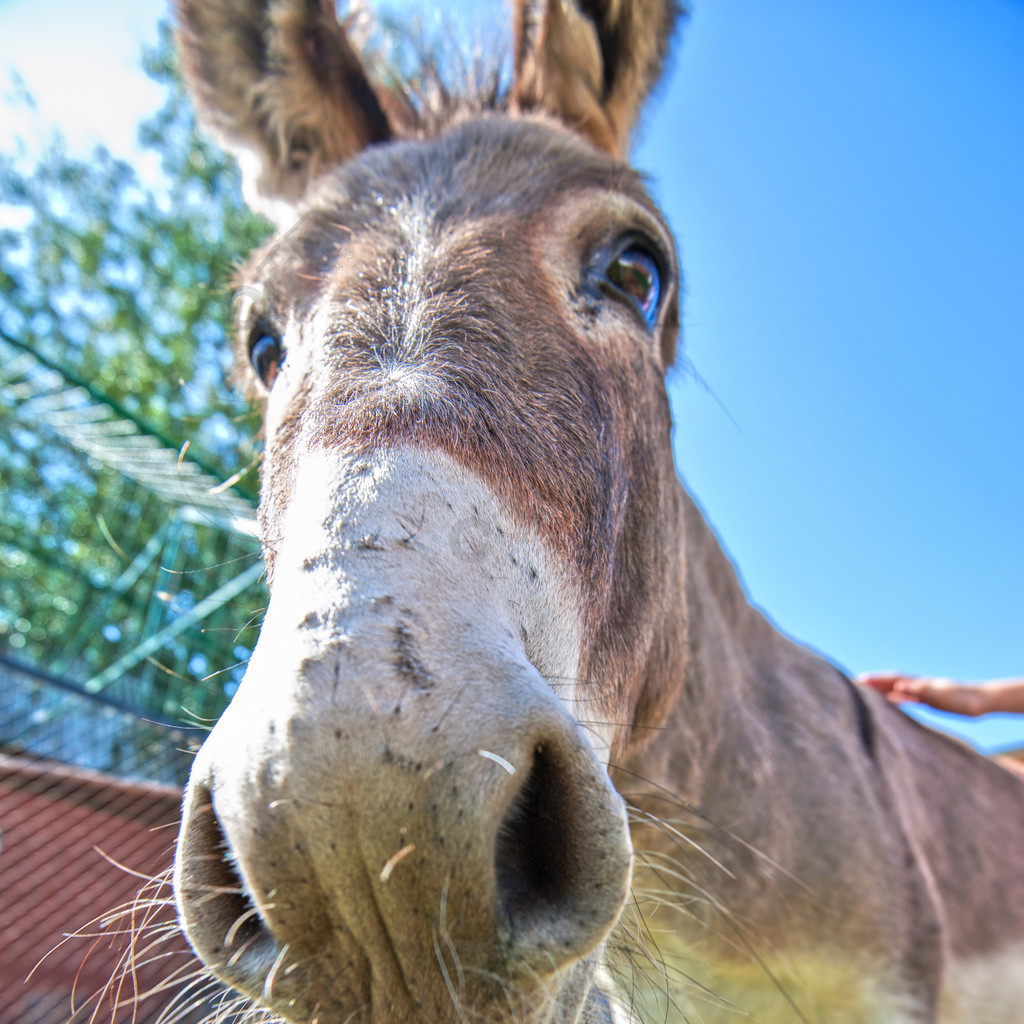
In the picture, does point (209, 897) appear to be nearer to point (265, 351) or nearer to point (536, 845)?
point (536, 845)

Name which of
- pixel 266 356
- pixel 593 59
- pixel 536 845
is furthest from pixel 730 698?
pixel 593 59

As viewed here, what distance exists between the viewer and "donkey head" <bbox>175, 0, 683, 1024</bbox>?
644mm

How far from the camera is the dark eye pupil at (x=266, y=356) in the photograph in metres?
1.77

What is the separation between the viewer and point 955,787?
2561mm

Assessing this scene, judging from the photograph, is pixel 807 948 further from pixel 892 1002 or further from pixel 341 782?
pixel 341 782

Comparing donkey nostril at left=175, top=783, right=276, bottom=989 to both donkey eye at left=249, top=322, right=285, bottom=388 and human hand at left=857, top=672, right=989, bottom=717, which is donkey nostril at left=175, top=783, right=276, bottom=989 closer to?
donkey eye at left=249, top=322, right=285, bottom=388

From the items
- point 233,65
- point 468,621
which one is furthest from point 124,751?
point 468,621

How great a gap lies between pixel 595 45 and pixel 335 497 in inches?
89.1

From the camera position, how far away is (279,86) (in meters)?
2.39

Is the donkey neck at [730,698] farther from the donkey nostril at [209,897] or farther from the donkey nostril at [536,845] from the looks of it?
the donkey nostril at [209,897]

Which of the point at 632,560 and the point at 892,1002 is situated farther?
the point at 892,1002

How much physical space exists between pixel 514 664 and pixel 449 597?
0.11 meters

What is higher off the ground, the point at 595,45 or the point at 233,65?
the point at 595,45

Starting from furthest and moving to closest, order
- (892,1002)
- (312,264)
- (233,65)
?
(233,65) → (892,1002) → (312,264)
